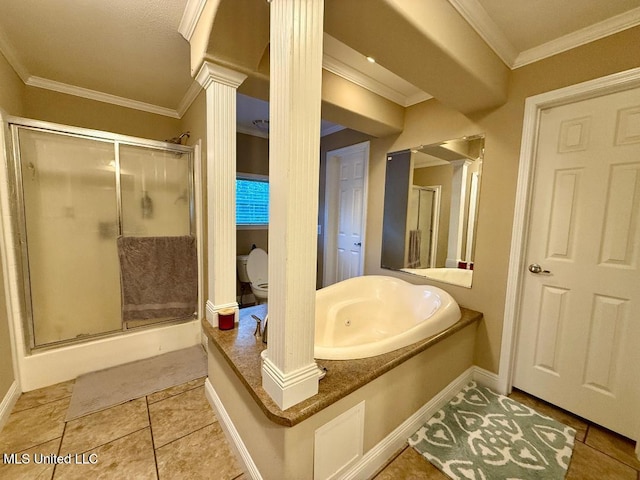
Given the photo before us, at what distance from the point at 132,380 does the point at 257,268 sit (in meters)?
1.54

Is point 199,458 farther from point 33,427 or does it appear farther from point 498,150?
point 498,150

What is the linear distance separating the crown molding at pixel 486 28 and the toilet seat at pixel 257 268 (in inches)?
101

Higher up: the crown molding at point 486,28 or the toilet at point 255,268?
the crown molding at point 486,28

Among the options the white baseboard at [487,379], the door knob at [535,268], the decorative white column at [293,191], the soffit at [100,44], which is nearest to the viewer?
the decorative white column at [293,191]

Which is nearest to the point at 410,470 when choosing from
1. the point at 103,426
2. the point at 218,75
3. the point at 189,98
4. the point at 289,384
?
the point at 289,384

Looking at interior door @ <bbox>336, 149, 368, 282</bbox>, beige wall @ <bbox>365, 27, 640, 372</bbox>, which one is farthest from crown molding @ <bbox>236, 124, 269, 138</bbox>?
beige wall @ <bbox>365, 27, 640, 372</bbox>

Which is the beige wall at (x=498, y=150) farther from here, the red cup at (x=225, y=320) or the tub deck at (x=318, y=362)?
the red cup at (x=225, y=320)

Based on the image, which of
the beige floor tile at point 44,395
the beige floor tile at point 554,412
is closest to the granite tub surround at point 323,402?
the beige floor tile at point 554,412

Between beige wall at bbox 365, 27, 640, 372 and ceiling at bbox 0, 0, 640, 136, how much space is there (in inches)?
3.9

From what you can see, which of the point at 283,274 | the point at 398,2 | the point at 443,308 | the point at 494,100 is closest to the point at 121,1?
the point at 398,2

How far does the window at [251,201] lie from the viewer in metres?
3.31

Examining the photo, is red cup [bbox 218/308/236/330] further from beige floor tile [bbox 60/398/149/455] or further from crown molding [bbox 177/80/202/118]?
crown molding [bbox 177/80/202/118]

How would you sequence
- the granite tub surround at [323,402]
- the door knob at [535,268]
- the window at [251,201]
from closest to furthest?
1. the granite tub surround at [323,402]
2. the door knob at [535,268]
3. the window at [251,201]

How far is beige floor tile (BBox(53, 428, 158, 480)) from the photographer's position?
1177mm
